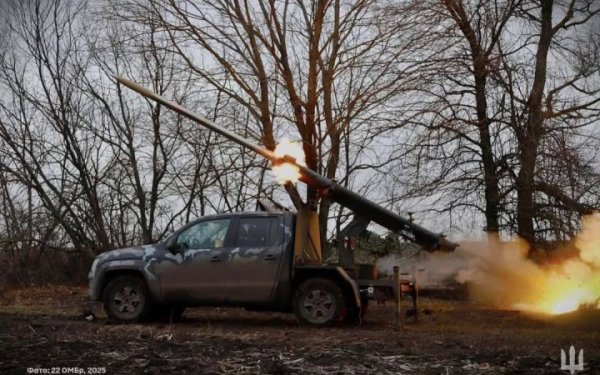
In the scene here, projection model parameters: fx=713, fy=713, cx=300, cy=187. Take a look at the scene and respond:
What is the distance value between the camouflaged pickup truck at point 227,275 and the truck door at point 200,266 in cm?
2

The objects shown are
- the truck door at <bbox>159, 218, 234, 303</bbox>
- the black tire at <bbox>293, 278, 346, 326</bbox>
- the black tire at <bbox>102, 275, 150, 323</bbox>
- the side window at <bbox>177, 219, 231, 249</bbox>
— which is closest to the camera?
the black tire at <bbox>293, 278, 346, 326</bbox>

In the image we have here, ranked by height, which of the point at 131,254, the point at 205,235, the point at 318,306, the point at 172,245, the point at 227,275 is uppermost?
the point at 205,235

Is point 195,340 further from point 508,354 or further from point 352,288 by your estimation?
point 508,354

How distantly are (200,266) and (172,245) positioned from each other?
65 centimetres

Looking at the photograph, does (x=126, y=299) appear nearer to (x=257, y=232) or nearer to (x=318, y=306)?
(x=257, y=232)

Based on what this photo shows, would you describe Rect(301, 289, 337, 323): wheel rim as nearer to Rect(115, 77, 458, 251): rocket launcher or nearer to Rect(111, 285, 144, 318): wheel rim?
Rect(115, 77, 458, 251): rocket launcher

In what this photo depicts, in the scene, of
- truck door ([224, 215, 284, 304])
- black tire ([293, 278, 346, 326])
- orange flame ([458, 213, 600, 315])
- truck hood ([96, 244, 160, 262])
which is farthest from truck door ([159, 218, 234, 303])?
orange flame ([458, 213, 600, 315])

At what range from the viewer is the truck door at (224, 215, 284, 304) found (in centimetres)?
1172

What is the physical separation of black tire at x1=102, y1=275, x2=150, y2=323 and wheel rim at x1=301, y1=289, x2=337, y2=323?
277cm

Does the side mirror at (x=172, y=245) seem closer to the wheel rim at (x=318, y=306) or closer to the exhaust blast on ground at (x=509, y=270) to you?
the wheel rim at (x=318, y=306)

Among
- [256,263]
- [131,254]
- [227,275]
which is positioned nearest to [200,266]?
[227,275]

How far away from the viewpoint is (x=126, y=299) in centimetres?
1234

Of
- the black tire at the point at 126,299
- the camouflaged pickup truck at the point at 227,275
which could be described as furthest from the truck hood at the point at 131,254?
the black tire at the point at 126,299

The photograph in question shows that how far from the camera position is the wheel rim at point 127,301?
1226 cm
